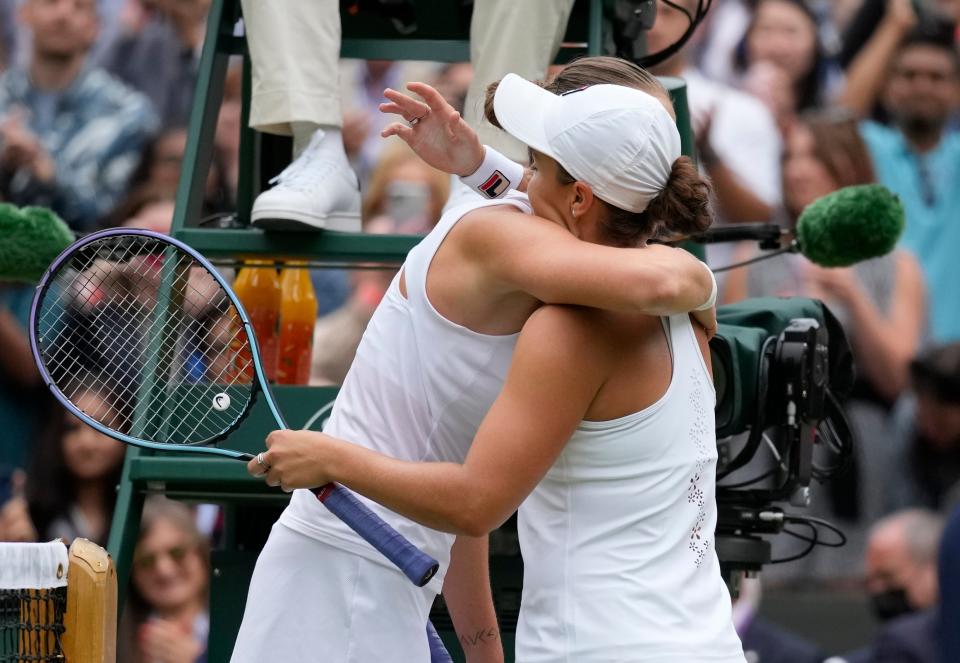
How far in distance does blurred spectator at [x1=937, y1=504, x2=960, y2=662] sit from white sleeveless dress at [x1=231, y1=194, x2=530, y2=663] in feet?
3.07

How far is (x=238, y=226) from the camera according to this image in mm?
4422

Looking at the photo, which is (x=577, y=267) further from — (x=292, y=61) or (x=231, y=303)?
(x=292, y=61)

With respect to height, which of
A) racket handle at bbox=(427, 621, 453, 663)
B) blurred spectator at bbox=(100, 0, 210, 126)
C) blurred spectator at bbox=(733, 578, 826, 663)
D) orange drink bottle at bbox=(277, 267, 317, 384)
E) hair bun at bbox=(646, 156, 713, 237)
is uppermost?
hair bun at bbox=(646, 156, 713, 237)

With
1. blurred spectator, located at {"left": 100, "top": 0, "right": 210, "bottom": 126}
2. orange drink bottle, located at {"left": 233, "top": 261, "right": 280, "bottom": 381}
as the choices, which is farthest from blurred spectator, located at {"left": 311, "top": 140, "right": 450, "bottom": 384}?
orange drink bottle, located at {"left": 233, "top": 261, "right": 280, "bottom": 381}

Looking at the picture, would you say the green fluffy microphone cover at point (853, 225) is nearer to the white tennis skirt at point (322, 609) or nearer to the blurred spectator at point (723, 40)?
the white tennis skirt at point (322, 609)

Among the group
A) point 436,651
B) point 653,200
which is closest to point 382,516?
point 436,651

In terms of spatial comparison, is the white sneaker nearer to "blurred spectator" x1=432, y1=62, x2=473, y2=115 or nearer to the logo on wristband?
the logo on wristband

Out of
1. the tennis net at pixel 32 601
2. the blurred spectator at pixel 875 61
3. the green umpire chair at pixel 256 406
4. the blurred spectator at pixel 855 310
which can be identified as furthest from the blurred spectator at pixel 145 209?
the tennis net at pixel 32 601

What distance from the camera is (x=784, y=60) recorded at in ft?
23.8

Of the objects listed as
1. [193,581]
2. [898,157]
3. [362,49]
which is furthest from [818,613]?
[362,49]

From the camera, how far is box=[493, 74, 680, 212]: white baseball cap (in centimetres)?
262

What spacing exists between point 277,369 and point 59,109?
3.29 meters

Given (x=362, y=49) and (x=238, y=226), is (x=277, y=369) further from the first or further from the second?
(x=362, y=49)

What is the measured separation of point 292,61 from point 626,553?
6.04ft
